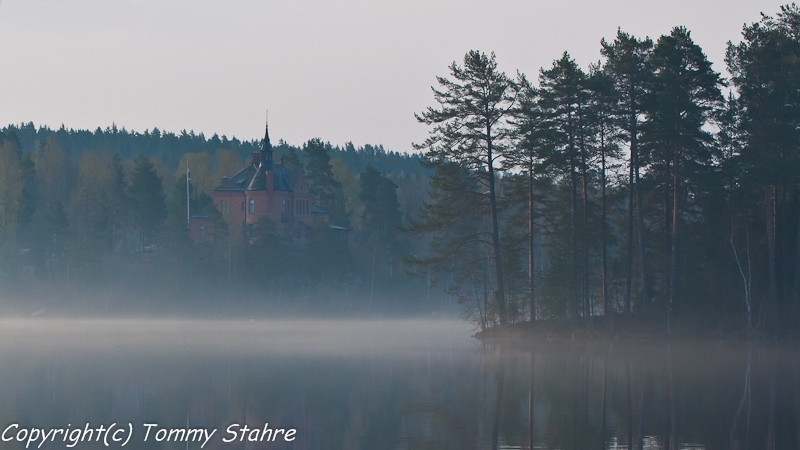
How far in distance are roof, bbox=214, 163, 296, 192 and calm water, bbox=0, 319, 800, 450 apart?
61.4 meters

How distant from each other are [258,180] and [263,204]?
325cm

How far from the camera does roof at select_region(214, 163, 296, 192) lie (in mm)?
107062

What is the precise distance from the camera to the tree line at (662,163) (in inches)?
1870

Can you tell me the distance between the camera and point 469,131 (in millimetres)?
51219

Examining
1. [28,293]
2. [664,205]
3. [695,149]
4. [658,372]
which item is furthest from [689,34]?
[28,293]

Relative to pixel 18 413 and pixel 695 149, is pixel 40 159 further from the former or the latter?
pixel 18 413

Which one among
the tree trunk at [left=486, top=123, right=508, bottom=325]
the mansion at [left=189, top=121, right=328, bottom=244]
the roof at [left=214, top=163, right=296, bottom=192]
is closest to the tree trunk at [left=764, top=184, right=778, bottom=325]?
the tree trunk at [left=486, top=123, right=508, bottom=325]

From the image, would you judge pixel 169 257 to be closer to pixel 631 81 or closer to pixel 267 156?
pixel 267 156

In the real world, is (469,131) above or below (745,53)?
below

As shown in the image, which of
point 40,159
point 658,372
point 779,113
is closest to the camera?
point 658,372

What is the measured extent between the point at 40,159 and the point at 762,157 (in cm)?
11607

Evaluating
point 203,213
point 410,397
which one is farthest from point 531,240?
point 203,213

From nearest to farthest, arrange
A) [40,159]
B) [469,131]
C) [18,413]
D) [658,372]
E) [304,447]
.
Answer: [304,447] < [18,413] < [658,372] < [469,131] < [40,159]

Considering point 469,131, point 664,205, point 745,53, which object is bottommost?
point 664,205
